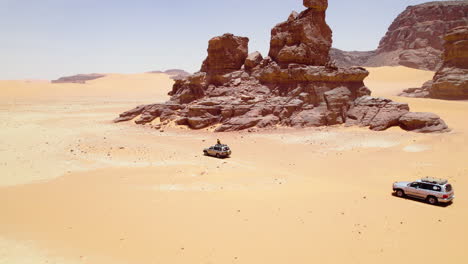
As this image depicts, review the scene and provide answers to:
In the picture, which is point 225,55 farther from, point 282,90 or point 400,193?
point 400,193

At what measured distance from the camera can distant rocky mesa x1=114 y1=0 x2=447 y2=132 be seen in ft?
91.7

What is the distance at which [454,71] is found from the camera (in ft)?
131

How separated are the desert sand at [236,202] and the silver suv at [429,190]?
334 millimetres

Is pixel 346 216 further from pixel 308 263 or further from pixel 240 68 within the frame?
pixel 240 68

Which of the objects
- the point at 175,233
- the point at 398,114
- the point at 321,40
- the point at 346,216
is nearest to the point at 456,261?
the point at 346,216

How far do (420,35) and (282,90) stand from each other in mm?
74172

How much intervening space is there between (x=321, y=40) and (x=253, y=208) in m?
24.8

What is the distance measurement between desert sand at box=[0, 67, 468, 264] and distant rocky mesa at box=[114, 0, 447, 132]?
3829mm

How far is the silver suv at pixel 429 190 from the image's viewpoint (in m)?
11.4

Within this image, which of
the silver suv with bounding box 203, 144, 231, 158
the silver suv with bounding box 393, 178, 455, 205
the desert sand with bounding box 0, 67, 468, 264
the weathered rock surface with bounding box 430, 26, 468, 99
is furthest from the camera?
the weathered rock surface with bounding box 430, 26, 468, 99

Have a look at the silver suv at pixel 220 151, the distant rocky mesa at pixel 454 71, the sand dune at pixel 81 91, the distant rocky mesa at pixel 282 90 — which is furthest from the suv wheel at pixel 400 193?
the sand dune at pixel 81 91

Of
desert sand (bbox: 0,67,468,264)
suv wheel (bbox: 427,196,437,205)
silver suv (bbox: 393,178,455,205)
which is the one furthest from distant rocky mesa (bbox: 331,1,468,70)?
suv wheel (bbox: 427,196,437,205)

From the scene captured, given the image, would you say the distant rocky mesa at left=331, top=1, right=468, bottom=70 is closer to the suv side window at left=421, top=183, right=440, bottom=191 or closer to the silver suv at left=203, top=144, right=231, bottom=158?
the silver suv at left=203, top=144, right=231, bottom=158

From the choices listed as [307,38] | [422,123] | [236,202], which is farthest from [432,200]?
[307,38]
